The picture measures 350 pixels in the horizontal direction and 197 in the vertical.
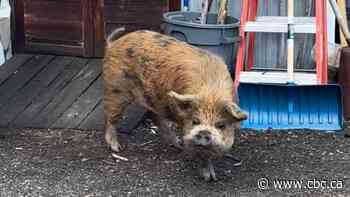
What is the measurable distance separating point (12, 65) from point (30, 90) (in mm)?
649

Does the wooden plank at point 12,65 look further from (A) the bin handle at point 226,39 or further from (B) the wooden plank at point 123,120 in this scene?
(A) the bin handle at point 226,39

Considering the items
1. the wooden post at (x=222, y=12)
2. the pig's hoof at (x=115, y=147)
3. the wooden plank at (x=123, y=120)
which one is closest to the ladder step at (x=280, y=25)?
the wooden post at (x=222, y=12)

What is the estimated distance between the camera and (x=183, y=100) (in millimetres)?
4434

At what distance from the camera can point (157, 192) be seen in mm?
4703

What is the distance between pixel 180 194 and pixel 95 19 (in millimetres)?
2874

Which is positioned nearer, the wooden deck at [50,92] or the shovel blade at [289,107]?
the shovel blade at [289,107]

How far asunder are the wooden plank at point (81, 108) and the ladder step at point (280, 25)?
1372 millimetres

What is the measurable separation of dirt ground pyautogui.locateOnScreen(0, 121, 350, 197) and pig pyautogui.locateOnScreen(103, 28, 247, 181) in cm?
17

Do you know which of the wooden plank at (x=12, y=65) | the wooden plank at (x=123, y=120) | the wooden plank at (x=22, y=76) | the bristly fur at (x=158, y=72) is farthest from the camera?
the wooden plank at (x=12, y=65)

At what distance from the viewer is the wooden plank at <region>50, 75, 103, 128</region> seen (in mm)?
5977

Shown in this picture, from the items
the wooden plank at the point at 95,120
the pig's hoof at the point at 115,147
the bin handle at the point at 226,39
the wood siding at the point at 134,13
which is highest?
the wood siding at the point at 134,13

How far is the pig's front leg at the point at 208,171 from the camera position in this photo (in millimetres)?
4805

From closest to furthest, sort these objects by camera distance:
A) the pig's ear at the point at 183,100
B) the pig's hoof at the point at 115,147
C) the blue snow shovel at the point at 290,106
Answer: the pig's ear at the point at 183,100 < the pig's hoof at the point at 115,147 < the blue snow shovel at the point at 290,106

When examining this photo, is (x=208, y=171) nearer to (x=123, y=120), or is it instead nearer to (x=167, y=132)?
(x=167, y=132)
